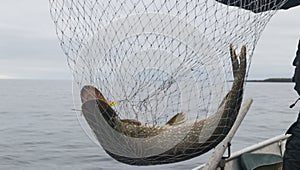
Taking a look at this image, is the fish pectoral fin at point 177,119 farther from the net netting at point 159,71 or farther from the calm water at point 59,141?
the calm water at point 59,141

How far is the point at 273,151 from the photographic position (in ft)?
16.6

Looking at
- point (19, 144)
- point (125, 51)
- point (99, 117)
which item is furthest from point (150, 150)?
point (19, 144)

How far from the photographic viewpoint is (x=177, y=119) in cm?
232

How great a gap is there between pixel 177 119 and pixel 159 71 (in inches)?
9.8

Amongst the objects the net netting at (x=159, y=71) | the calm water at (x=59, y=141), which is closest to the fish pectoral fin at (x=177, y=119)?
the net netting at (x=159, y=71)

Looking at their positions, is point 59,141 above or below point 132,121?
below

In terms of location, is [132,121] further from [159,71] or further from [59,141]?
[59,141]

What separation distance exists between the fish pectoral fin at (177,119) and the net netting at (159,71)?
1cm

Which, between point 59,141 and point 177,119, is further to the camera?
point 59,141

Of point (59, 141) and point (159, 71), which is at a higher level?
point (159, 71)

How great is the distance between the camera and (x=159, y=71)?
2.26 meters

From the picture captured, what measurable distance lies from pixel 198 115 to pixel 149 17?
50 cm

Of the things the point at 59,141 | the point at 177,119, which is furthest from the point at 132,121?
the point at 59,141

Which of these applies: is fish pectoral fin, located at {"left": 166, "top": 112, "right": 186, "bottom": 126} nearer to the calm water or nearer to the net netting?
the net netting
